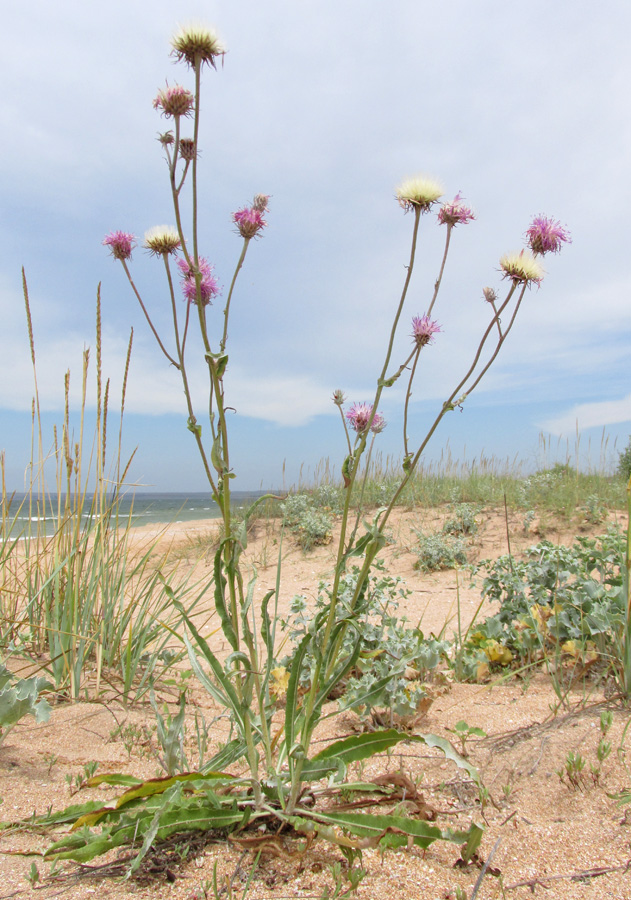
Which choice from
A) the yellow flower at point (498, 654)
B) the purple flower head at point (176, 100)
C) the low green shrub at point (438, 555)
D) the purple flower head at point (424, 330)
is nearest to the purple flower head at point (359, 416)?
the purple flower head at point (424, 330)

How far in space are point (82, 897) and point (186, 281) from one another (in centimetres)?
154

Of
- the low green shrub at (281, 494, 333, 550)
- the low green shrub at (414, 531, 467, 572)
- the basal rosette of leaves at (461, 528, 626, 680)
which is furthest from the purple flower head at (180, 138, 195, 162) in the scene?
the low green shrub at (281, 494, 333, 550)

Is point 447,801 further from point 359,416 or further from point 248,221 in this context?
point 248,221

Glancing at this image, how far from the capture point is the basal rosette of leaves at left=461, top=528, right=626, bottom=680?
230 cm

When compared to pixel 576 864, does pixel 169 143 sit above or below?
above

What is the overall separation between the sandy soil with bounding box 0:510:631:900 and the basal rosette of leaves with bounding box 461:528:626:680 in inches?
5.4

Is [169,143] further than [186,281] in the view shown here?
No

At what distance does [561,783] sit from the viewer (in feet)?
5.10

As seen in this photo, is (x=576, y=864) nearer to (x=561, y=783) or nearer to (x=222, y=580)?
(x=561, y=783)

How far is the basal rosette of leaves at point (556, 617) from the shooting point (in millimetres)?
2301

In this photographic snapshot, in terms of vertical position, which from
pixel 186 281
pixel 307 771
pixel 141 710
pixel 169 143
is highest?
pixel 169 143

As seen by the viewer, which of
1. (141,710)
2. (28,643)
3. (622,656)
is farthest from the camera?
(28,643)

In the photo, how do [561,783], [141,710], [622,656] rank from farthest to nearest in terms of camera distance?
[141,710] → [622,656] → [561,783]

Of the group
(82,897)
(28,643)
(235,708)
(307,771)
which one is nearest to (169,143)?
(235,708)
